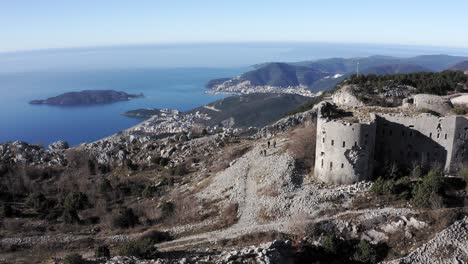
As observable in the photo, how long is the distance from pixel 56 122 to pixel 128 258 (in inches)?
5210

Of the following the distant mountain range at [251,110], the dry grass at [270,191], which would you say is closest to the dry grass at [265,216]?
the dry grass at [270,191]

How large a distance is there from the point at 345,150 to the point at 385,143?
13.2 feet

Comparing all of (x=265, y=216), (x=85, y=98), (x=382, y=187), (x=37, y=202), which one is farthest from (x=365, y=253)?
(x=85, y=98)

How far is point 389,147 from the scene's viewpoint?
28.8 metres

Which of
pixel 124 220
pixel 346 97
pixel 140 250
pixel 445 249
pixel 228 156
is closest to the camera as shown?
pixel 445 249

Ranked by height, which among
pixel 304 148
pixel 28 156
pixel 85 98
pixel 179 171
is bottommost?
pixel 85 98

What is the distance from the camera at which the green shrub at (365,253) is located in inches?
845

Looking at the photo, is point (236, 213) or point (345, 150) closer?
point (345, 150)

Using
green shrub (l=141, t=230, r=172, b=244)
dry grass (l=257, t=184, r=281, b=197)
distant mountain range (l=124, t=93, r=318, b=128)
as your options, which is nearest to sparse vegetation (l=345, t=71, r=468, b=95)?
dry grass (l=257, t=184, r=281, b=197)

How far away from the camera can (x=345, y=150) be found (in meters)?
26.6

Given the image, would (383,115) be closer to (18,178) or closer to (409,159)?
(409,159)

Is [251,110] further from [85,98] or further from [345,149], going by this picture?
[85,98]

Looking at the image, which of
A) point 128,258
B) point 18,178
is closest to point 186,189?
point 128,258

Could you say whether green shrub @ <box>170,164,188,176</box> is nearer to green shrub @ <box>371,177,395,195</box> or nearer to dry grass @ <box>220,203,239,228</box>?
dry grass @ <box>220,203,239,228</box>
